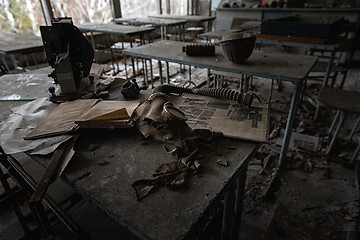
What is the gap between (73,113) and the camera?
1.23m

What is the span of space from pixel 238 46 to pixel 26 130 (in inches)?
65.6

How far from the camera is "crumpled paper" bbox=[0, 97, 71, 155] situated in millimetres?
1010

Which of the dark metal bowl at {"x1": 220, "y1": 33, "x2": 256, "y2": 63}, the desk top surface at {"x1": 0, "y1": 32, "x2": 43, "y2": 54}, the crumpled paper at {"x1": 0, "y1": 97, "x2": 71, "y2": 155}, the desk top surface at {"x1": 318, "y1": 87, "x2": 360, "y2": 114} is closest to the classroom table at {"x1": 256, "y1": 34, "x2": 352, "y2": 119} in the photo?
the desk top surface at {"x1": 318, "y1": 87, "x2": 360, "y2": 114}

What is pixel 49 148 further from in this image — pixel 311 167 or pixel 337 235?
pixel 311 167

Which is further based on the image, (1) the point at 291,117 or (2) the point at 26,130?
(1) the point at 291,117

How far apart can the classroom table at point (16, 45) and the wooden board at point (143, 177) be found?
2772 mm

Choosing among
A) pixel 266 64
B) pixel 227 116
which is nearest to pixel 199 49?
pixel 266 64

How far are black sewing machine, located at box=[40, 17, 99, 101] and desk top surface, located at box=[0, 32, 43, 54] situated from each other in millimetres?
2153

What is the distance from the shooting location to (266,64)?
2143 mm

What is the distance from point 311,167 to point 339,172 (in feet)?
0.82

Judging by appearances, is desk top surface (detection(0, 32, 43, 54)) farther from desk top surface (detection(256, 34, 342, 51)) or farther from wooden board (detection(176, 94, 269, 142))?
desk top surface (detection(256, 34, 342, 51))

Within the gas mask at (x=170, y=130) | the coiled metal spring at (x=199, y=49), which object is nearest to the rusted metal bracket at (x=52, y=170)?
the gas mask at (x=170, y=130)

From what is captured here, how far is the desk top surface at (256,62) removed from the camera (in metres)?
1.92

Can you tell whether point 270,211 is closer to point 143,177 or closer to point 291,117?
point 291,117
